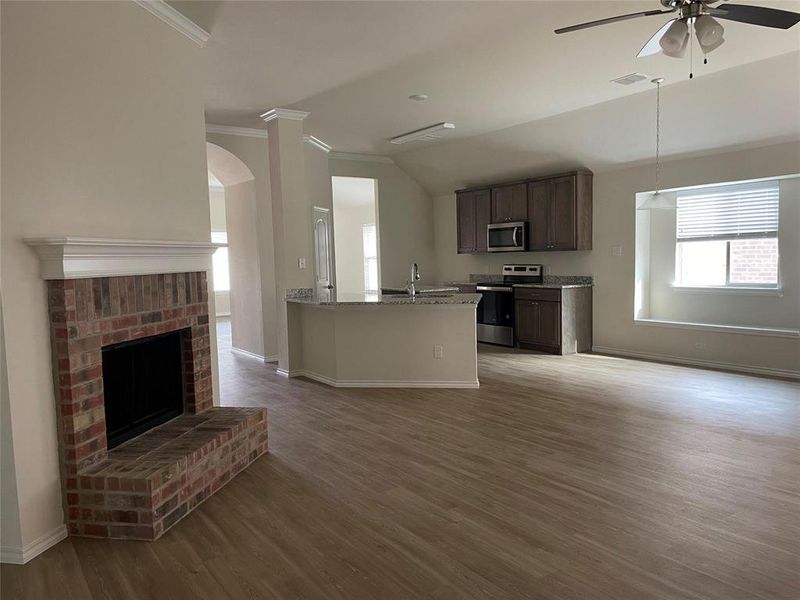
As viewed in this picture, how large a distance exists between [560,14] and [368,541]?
10.9ft

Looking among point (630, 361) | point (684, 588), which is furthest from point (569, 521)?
point (630, 361)

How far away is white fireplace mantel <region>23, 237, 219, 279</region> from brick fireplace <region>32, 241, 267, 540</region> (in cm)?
3

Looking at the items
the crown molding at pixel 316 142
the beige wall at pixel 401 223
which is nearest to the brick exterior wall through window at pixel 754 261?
the beige wall at pixel 401 223

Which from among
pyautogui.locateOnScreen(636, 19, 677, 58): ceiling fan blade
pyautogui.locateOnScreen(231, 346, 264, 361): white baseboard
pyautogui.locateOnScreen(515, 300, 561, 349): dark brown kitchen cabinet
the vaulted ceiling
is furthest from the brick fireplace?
pyautogui.locateOnScreen(515, 300, 561, 349): dark brown kitchen cabinet

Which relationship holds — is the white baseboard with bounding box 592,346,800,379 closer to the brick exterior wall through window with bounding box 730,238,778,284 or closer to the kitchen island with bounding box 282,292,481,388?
the brick exterior wall through window with bounding box 730,238,778,284

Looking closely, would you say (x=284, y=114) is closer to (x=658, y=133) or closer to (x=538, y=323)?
(x=658, y=133)

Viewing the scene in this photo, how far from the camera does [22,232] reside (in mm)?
2471

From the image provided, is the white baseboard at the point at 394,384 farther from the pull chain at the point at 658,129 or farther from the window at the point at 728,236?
the window at the point at 728,236

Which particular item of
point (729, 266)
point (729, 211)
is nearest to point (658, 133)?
point (729, 211)

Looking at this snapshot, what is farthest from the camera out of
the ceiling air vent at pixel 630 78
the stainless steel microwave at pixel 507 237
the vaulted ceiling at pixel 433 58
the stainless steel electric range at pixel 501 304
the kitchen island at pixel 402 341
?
the stainless steel electric range at pixel 501 304

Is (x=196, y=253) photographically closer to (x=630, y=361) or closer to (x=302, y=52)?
(x=302, y=52)

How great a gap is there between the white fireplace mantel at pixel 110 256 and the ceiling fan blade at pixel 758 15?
318cm

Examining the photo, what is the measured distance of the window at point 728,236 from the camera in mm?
5930

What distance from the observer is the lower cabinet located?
23.3ft
